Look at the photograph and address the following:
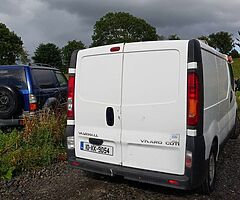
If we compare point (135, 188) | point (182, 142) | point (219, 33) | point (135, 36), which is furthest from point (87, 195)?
point (219, 33)

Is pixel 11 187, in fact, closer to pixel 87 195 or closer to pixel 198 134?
pixel 87 195

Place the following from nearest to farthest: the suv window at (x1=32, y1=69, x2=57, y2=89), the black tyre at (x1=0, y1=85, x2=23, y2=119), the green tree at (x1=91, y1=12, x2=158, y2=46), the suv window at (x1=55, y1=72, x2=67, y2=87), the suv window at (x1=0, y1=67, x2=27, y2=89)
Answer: the black tyre at (x1=0, y1=85, x2=23, y2=119) < the suv window at (x1=0, y1=67, x2=27, y2=89) < the suv window at (x1=32, y1=69, x2=57, y2=89) < the suv window at (x1=55, y1=72, x2=67, y2=87) < the green tree at (x1=91, y1=12, x2=158, y2=46)

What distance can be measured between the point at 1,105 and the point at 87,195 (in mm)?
3327

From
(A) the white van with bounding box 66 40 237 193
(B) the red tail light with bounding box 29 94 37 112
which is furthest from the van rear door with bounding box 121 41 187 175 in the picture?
(B) the red tail light with bounding box 29 94 37 112

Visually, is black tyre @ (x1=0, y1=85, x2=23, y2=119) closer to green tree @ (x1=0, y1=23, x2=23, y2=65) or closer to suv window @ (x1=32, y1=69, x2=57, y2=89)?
suv window @ (x1=32, y1=69, x2=57, y2=89)

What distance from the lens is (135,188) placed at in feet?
14.6

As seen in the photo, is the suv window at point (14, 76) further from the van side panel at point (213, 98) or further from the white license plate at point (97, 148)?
the van side panel at point (213, 98)

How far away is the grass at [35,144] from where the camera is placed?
529 centimetres

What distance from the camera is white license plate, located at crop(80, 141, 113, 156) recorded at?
412 cm

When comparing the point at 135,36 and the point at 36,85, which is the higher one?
the point at 135,36

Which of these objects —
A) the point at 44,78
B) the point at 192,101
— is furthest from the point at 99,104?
the point at 44,78

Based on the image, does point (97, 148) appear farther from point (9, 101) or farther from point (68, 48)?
point (68, 48)

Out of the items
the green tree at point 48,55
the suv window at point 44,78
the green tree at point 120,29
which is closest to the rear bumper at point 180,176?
the suv window at point 44,78

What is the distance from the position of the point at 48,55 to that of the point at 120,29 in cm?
2044
